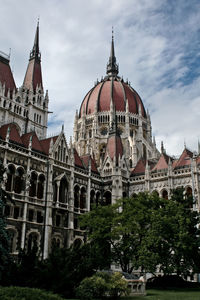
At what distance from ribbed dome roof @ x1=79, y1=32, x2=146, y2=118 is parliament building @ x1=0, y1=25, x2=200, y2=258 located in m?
15.4

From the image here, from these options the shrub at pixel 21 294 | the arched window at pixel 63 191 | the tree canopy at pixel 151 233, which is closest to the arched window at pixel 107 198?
the arched window at pixel 63 191

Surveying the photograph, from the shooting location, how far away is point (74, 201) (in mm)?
43031

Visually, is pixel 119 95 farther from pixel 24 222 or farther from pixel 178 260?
pixel 178 260

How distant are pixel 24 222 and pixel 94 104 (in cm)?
4612

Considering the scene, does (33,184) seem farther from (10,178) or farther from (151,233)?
(151,233)

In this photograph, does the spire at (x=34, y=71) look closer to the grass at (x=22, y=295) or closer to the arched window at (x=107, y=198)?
the arched window at (x=107, y=198)

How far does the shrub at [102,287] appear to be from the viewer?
19.0m

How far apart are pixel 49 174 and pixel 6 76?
18469 mm

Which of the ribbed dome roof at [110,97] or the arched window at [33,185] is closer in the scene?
the arched window at [33,185]

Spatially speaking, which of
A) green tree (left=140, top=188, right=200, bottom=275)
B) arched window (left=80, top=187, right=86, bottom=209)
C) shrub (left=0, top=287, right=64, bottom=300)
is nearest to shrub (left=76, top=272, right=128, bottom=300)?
shrub (left=0, top=287, right=64, bottom=300)

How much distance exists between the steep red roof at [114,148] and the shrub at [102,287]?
30.4m

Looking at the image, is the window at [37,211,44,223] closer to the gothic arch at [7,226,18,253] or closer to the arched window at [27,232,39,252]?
the arched window at [27,232,39,252]

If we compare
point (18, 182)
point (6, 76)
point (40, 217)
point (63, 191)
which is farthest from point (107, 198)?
point (6, 76)

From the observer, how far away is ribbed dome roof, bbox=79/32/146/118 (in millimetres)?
76250
